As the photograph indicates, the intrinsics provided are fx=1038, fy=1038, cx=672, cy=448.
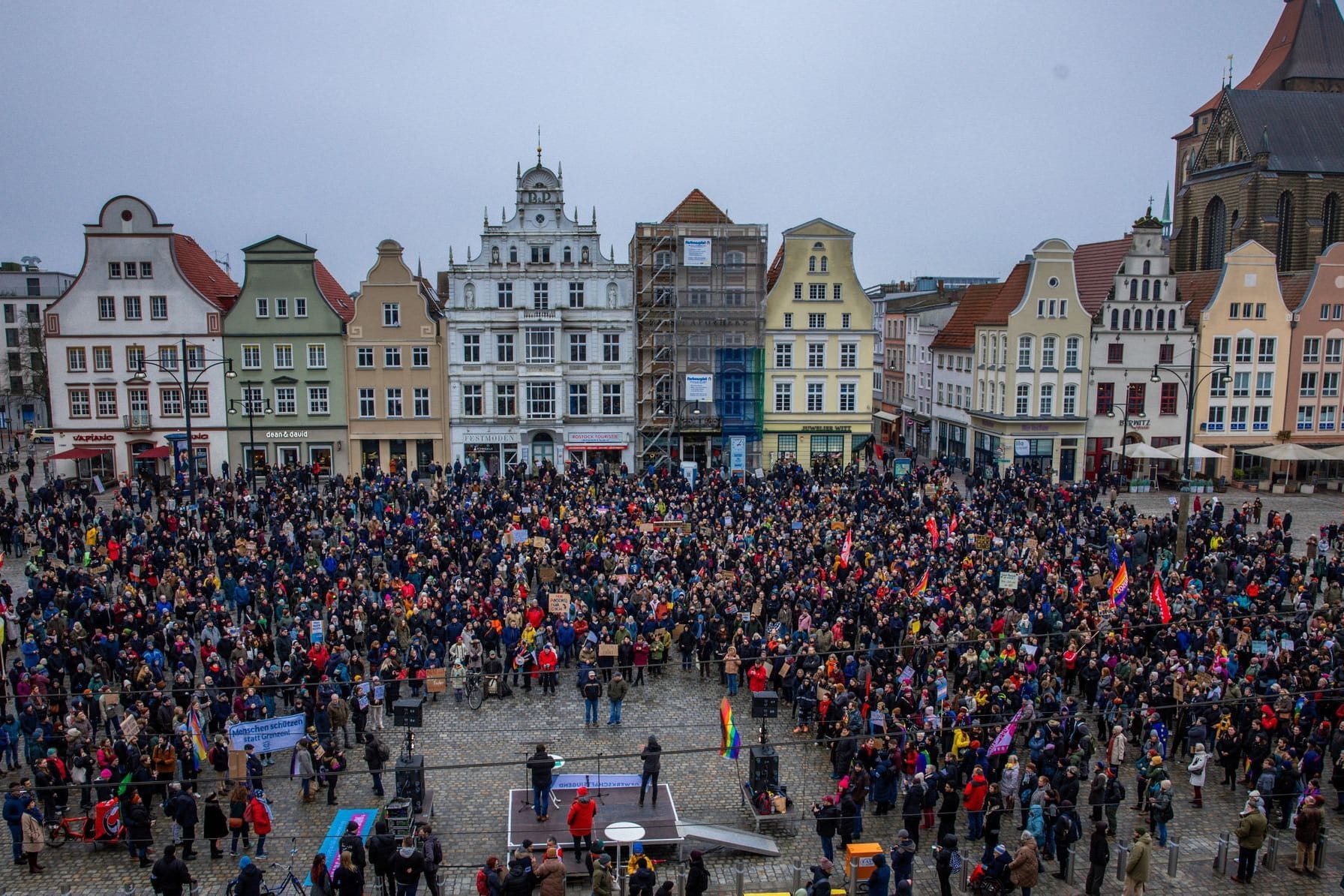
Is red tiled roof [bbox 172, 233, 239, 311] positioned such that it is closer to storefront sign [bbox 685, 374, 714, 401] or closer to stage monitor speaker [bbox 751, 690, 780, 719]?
storefront sign [bbox 685, 374, 714, 401]

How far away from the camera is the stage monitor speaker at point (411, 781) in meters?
17.3

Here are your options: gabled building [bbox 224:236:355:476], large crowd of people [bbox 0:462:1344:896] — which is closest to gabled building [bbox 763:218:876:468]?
large crowd of people [bbox 0:462:1344:896]

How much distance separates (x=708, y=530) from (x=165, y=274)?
31.6 m

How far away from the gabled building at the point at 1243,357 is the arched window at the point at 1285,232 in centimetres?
1158

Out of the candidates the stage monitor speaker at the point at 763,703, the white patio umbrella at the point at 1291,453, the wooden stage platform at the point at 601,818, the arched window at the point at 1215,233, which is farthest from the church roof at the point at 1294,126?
the wooden stage platform at the point at 601,818

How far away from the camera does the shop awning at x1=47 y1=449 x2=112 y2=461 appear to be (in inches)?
1959

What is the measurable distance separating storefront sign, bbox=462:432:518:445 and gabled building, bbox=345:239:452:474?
1.21 meters

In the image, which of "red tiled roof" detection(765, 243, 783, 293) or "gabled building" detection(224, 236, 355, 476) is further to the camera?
"red tiled roof" detection(765, 243, 783, 293)

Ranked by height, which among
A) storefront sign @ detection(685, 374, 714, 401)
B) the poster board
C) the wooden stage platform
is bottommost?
the wooden stage platform

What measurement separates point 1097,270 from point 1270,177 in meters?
16.4

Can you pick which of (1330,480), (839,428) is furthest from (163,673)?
(1330,480)

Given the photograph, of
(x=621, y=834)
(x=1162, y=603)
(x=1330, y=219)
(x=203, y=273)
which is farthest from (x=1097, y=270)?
(x=621, y=834)

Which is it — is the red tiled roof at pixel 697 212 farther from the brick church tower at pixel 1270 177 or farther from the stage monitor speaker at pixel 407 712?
the stage monitor speaker at pixel 407 712

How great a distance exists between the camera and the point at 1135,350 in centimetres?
5450
